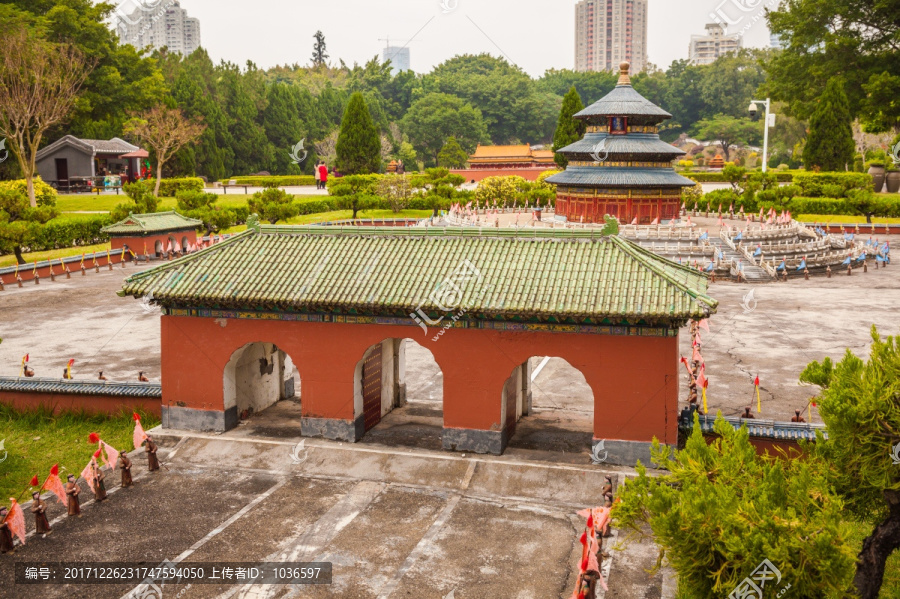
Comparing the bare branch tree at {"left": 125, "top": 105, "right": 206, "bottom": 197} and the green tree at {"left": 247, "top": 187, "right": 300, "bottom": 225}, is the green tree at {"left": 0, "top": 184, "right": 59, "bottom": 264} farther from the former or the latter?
the bare branch tree at {"left": 125, "top": 105, "right": 206, "bottom": 197}

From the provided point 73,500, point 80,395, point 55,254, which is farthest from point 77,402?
point 55,254

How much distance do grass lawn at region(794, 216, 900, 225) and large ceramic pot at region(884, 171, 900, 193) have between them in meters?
9.54

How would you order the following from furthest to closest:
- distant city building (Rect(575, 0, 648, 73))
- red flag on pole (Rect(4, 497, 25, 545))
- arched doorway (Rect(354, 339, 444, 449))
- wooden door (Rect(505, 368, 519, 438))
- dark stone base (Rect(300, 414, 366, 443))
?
1. distant city building (Rect(575, 0, 648, 73))
2. arched doorway (Rect(354, 339, 444, 449))
3. dark stone base (Rect(300, 414, 366, 443))
4. wooden door (Rect(505, 368, 519, 438))
5. red flag on pole (Rect(4, 497, 25, 545))

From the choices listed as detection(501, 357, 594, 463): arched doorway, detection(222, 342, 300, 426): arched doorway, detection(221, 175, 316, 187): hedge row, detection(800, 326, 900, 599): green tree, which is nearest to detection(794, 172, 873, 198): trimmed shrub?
detection(501, 357, 594, 463): arched doorway

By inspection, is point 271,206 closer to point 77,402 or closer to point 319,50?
point 77,402

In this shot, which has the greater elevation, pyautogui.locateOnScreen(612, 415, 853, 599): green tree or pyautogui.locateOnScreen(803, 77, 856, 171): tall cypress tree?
pyautogui.locateOnScreen(803, 77, 856, 171): tall cypress tree

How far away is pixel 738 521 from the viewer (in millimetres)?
7750

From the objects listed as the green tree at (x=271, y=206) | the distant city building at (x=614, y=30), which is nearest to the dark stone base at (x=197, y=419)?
the green tree at (x=271, y=206)

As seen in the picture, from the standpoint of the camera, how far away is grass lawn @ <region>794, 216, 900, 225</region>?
56.7 m

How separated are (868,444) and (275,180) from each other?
7366 centimetres

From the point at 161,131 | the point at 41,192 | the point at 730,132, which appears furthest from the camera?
the point at 730,132

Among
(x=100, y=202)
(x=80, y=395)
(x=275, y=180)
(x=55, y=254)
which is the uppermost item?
(x=275, y=180)

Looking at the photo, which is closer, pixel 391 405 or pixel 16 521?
pixel 16 521

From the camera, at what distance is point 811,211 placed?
5912 centimetres
